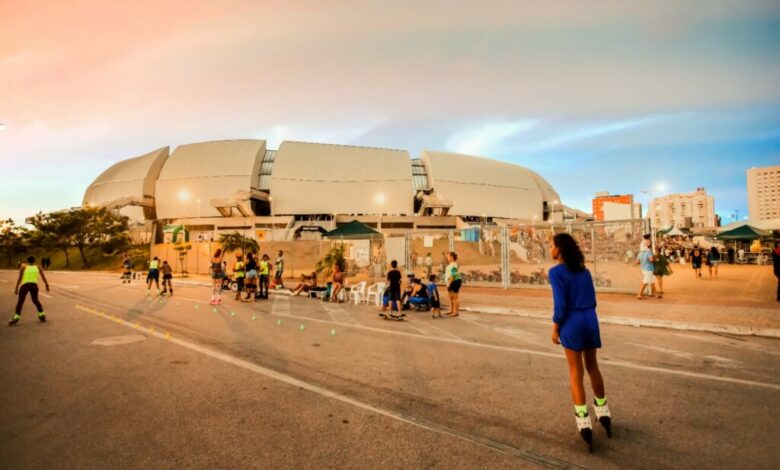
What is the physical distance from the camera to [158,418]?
3934 mm

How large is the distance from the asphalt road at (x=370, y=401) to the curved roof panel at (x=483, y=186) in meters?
66.7

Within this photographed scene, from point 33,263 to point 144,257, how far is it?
1565 inches

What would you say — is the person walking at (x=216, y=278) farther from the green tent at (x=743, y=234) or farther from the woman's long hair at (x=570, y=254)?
the green tent at (x=743, y=234)

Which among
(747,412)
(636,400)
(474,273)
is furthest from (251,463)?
(474,273)

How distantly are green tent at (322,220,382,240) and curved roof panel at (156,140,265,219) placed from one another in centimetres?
4820

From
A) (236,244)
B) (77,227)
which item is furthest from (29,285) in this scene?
(77,227)

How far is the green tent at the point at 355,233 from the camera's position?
73.1ft

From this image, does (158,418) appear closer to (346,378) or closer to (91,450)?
(91,450)

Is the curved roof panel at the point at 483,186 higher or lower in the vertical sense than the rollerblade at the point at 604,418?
higher

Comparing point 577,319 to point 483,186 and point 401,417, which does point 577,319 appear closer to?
point 401,417

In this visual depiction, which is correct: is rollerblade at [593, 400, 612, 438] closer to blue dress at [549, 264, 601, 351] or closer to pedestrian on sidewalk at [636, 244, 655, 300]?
blue dress at [549, 264, 601, 351]

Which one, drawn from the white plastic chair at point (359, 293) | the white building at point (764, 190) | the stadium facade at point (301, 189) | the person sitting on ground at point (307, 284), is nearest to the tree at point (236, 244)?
the person sitting on ground at point (307, 284)

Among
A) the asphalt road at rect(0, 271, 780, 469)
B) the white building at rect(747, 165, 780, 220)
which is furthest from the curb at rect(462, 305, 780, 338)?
the white building at rect(747, 165, 780, 220)

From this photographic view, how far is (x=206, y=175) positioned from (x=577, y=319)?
2976 inches
